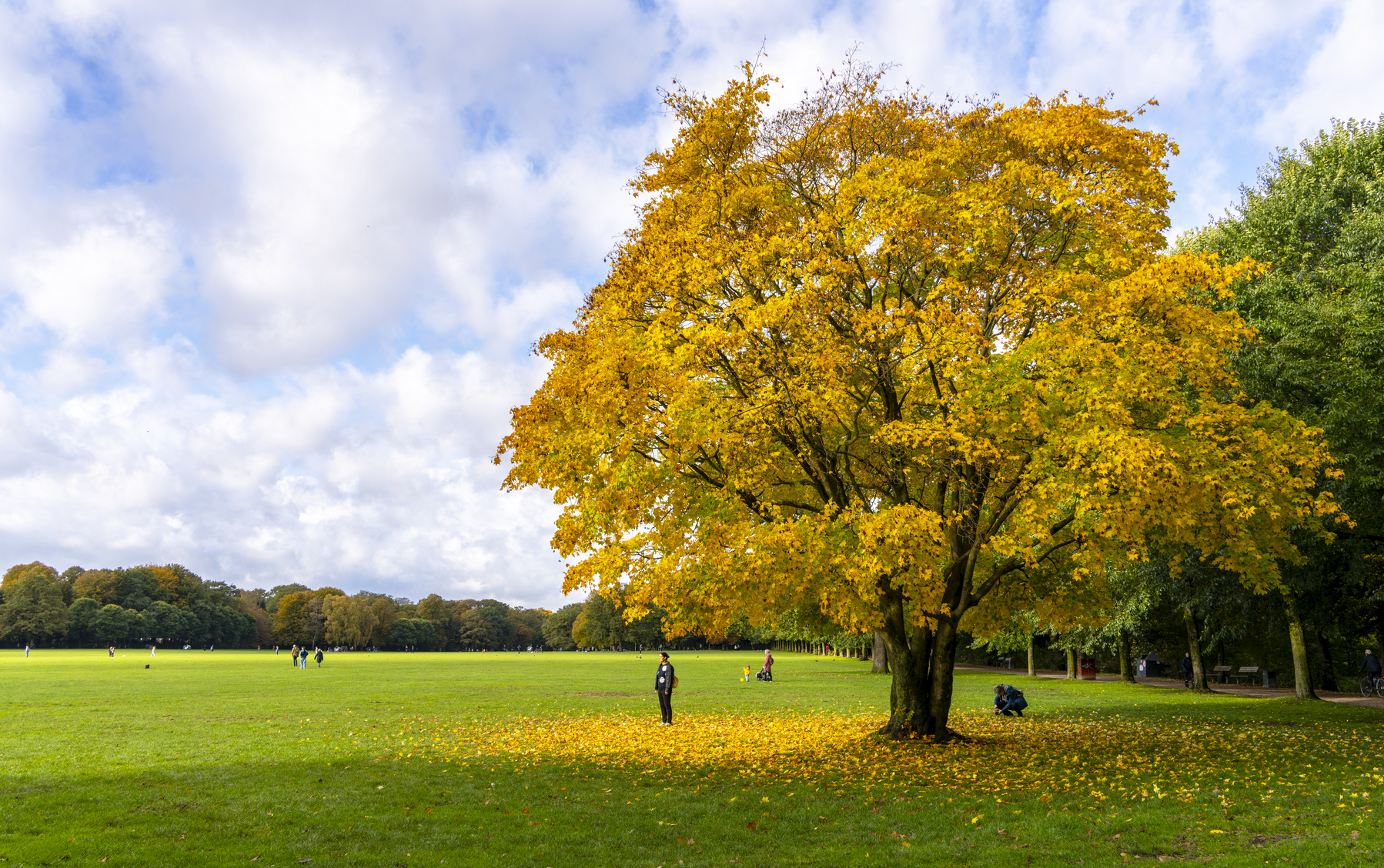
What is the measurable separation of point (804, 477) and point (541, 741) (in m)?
8.29

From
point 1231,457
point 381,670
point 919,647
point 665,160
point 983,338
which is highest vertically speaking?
point 665,160

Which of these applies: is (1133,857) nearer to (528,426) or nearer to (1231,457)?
(1231,457)

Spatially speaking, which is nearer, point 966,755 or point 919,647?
point 966,755

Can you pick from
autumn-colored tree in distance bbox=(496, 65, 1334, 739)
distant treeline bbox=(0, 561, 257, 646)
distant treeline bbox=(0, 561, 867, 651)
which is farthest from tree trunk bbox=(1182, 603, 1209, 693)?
distant treeline bbox=(0, 561, 257, 646)

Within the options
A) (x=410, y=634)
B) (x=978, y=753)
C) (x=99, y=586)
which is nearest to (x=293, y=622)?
(x=410, y=634)

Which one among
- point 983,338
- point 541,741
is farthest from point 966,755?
point 541,741

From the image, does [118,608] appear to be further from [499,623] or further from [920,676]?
[920,676]

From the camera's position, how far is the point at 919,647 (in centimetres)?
1803

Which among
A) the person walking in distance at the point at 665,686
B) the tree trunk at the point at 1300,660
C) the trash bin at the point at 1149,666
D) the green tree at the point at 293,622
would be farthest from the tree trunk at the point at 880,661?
the green tree at the point at 293,622

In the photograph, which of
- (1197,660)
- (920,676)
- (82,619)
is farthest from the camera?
(82,619)

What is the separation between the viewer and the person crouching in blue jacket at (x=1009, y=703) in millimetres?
24266

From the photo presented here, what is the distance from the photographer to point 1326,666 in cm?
3709

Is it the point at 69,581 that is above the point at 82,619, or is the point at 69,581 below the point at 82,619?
above

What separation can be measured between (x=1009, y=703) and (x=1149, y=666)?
99.9ft
